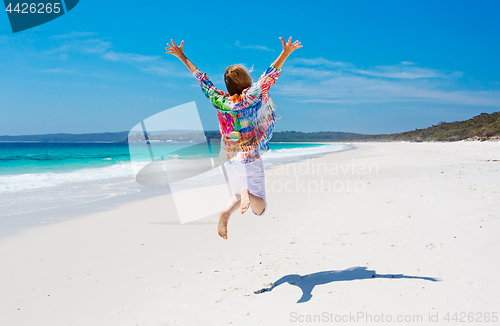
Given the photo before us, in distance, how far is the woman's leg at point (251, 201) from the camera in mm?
2453

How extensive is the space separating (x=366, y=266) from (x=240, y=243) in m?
1.81

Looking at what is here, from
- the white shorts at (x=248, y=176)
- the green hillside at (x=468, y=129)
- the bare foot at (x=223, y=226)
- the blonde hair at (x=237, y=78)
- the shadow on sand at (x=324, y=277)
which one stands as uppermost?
the blonde hair at (x=237, y=78)

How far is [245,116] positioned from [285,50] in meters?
0.65

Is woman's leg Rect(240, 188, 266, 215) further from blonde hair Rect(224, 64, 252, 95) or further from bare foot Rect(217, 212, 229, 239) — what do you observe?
blonde hair Rect(224, 64, 252, 95)

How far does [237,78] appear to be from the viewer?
2.42 metres

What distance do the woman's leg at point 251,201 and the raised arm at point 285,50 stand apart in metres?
1.06

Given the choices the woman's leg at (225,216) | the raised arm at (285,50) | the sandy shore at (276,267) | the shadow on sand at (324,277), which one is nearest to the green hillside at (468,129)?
the sandy shore at (276,267)

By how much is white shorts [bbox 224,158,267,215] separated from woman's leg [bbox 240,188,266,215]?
42 millimetres

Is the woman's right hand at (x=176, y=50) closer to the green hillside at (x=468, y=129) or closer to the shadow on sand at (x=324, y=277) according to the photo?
the shadow on sand at (x=324, y=277)

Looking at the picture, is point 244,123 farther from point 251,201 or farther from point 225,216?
point 225,216

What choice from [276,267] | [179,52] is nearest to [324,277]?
[276,267]

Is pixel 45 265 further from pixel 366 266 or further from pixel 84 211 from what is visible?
pixel 366 266

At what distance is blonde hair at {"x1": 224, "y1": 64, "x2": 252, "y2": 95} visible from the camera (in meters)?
2.42

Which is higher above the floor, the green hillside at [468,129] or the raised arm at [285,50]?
the raised arm at [285,50]
